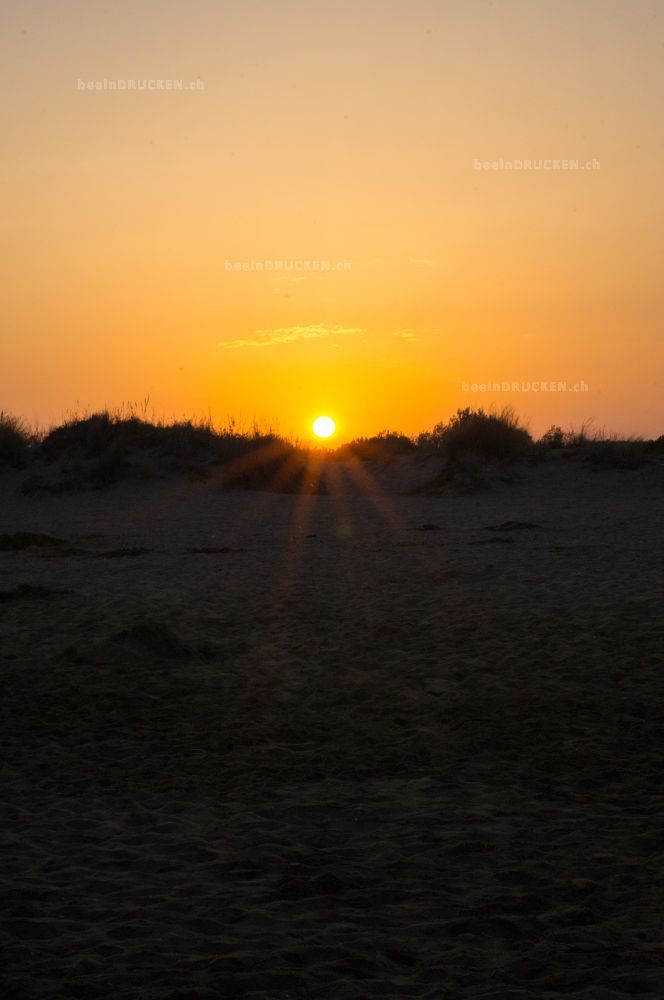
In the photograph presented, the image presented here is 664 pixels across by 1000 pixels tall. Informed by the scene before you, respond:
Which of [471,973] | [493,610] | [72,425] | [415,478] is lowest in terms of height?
[471,973]

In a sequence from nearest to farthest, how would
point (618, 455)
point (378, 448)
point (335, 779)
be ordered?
point (335, 779)
point (618, 455)
point (378, 448)

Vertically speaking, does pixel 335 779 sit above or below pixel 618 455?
below

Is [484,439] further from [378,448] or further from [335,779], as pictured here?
[335,779]

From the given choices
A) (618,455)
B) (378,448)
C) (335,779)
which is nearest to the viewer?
(335,779)

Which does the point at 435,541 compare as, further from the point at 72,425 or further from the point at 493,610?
the point at 72,425

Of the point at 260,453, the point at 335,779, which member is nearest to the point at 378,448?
the point at 260,453

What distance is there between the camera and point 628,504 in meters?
18.5

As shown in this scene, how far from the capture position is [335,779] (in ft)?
19.1

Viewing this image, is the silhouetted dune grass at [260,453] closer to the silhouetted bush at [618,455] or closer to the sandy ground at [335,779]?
the silhouetted bush at [618,455]

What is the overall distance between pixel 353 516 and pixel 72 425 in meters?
11.7

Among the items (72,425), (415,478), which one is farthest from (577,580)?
(72,425)

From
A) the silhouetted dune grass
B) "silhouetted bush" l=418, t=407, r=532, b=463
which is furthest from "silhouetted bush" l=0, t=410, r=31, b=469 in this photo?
"silhouetted bush" l=418, t=407, r=532, b=463

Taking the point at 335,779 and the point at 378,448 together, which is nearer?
the point at 335,779

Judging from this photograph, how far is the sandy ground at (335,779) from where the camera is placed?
373 cm
